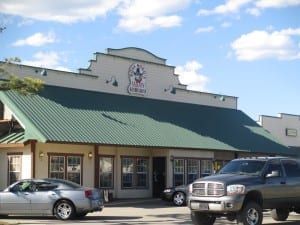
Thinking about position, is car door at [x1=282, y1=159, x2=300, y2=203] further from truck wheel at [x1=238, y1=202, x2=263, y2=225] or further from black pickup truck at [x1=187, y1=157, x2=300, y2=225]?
truck wheel at [x1=238, y1=202, x2=263, y2=225]

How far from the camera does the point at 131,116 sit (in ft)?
109

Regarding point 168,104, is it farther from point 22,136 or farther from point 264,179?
point 264,179

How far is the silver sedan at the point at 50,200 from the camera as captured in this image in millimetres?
20594

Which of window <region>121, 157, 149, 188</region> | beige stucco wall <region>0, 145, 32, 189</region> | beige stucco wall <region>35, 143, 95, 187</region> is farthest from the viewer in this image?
window <region>121, 157, 149, 188</region>

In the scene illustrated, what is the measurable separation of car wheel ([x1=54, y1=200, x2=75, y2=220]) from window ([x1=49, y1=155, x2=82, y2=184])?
8019 mm

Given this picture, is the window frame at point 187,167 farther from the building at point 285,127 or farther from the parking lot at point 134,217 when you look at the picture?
the building at point 285,127

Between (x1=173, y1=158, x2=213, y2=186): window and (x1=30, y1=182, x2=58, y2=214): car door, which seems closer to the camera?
(x1=30, y1=182, x2=58, y2=214): car door

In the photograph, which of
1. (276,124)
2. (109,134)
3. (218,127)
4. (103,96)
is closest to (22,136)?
(109,134)

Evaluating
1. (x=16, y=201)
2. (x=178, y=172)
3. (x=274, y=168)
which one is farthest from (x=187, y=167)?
(x=274, y=168)

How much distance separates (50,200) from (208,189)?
660 cm

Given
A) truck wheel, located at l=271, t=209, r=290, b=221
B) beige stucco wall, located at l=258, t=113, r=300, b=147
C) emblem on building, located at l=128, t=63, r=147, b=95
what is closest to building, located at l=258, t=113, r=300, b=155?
beige stucco wall, located at l=258, t=113, r=300, b=147

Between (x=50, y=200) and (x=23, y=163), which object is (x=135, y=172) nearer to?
(x=23, y=163)

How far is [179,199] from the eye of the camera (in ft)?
93.6

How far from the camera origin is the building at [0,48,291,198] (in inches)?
1115
